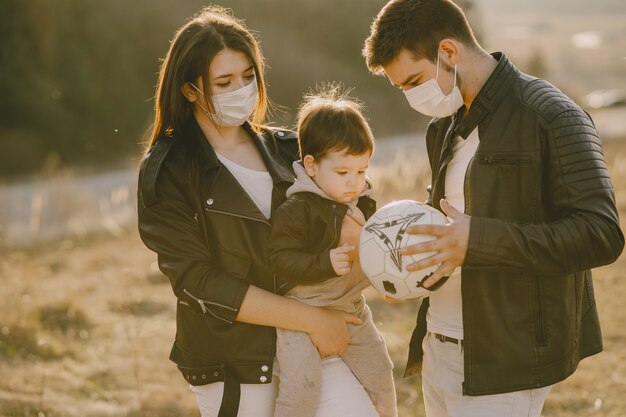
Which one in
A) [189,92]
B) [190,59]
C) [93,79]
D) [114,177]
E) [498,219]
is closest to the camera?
[498,219]

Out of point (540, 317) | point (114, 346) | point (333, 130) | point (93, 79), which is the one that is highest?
point (93, 79)

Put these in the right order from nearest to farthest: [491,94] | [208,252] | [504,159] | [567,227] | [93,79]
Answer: [567,227] → [504,159] → [491,94] → [208,252] → [93,79]

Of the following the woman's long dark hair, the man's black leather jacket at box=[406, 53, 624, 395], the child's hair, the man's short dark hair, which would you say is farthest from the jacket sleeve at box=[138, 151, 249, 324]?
the man's short dark hair

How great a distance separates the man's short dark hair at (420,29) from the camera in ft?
11.9

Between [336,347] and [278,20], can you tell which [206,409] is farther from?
[278,20]

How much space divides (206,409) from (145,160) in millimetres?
1241

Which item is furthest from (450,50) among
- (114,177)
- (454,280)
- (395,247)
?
(114,177)

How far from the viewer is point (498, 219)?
10.6ft

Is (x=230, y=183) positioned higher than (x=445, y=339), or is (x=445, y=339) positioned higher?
(x=230, y=183)

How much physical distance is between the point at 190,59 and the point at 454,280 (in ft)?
5.45

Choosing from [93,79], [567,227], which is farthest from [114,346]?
[93,79]

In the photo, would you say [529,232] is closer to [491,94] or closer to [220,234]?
[491,94]

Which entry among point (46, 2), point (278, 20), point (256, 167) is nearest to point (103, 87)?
point (46, 2)

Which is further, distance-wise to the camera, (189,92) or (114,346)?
(114,346)
